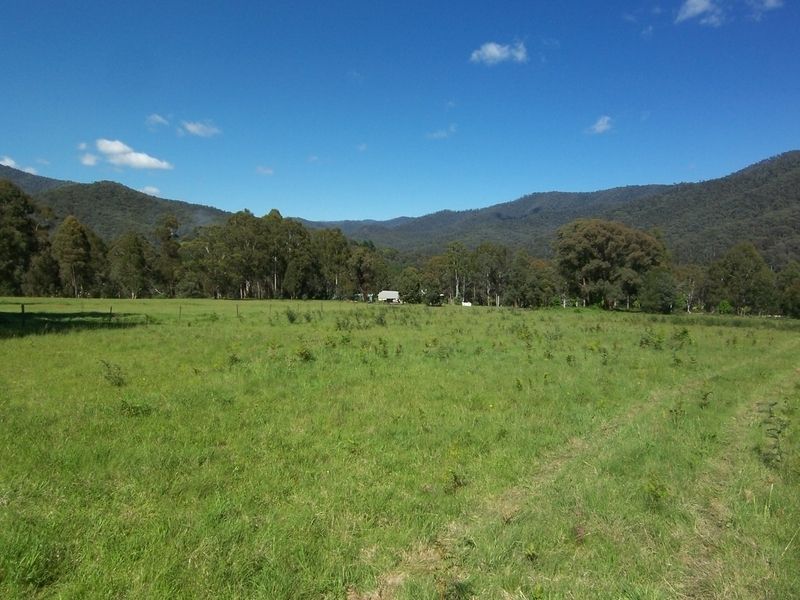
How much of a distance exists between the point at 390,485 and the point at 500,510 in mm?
1538

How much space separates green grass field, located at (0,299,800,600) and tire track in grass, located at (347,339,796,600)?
0.11ft

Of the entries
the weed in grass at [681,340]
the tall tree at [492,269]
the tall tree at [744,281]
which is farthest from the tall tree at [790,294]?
the weed in grass at [681,340]

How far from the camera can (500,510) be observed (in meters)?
6.05

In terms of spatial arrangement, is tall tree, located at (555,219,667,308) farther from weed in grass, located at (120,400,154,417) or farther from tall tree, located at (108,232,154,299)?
tall tree, located at (108,232,154,299)

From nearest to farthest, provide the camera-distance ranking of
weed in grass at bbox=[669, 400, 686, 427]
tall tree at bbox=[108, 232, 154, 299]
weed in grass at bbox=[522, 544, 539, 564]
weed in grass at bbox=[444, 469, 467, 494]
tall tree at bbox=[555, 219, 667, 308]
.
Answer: weed in grass at bbox=[522, 544, 539, 564] → weed in grass at bbox=[444, 469, 467, 494] → weed in grass at bbox=[669, 400, 686, 427] → tall tree at bbox=[555, 219, 667, 308] → tall tree at bbox=[108, 232, 154, 299]

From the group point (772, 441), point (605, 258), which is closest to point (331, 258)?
point (605, 258)

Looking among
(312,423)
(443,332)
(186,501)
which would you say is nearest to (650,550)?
(186,501)

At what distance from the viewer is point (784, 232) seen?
16075 cm

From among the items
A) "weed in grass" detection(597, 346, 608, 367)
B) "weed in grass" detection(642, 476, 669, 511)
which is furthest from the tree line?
"weed in grass" detection(642, 476, 669, 511)

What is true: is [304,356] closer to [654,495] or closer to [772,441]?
[654,495]

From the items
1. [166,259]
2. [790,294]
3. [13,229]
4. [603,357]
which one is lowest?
[790,294]

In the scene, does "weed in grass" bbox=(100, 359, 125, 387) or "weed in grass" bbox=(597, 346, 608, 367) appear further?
"weed in grass" bbox=(597, 346, 608, 367)

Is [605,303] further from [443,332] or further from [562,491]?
[562,491]

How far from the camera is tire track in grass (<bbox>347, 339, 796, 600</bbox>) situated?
4.62 m
